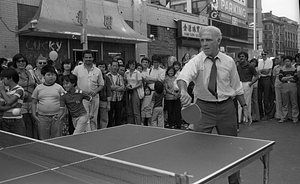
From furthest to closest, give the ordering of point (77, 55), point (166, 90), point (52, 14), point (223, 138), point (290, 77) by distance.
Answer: point (77, 55) < point (52, 14) < point (290, 77) < point (166, 90) < point (223, 138)

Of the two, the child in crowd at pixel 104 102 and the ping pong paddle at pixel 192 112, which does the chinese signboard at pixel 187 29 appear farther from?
the ping pong paddle at pixel 192 112

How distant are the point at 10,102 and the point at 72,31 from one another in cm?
769

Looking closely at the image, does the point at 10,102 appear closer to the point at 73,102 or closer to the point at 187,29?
the point at 73,102

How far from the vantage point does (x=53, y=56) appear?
1120 centimetres

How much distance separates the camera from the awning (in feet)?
38.0

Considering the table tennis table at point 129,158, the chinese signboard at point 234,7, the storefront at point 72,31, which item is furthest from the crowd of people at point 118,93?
the chinese signboard at point 234,7

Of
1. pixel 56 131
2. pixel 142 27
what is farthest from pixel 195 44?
pixel 56 131

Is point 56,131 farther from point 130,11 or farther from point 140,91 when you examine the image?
point 130,11

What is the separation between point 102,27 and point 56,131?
30.4ft

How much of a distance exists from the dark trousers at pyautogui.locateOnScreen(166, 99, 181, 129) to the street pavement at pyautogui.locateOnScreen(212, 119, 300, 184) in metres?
1.68

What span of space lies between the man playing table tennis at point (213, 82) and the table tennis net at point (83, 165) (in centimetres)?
161

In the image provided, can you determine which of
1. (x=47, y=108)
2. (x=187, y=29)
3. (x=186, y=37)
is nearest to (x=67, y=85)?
(x=47, y=108)

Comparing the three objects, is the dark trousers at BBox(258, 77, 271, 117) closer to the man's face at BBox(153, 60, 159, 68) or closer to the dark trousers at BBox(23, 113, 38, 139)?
the man's face at BBox(153, 60, 159, 68)

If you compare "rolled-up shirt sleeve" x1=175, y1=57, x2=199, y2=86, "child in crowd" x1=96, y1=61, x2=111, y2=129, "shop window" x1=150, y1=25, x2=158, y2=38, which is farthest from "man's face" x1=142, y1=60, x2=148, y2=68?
"shop window" x1=150, y1=25, x2=158, y2=38
